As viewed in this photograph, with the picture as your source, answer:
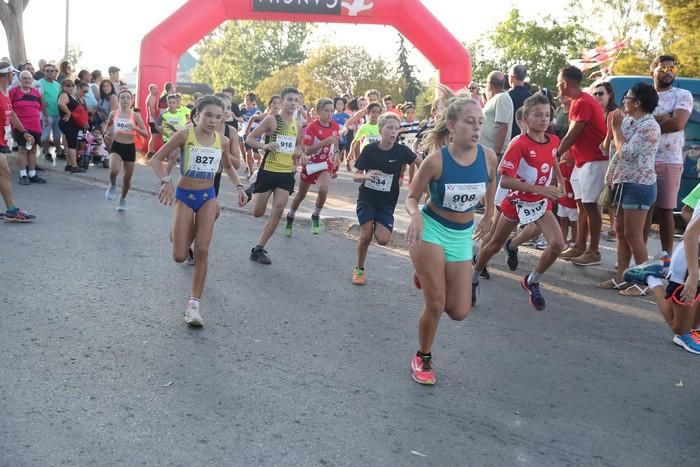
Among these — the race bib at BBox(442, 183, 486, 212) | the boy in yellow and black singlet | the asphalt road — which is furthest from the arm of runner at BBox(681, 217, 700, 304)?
the boy in yellow and black singlet

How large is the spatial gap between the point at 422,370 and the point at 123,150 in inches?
290

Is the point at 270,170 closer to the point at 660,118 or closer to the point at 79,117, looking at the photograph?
the point at 660,118

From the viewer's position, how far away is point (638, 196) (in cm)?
681

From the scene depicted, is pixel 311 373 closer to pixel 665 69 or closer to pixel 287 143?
pixel 287 143

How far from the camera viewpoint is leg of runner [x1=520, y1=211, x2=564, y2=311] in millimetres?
5883

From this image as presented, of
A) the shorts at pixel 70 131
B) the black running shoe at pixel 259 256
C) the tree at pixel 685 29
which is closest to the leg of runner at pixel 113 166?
the black running shoe at pixel 259 256

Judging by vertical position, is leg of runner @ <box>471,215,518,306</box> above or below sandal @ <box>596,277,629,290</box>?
above

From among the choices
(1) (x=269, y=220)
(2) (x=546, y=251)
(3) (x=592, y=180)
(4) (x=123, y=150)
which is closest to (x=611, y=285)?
(3) (x=592, y=180)

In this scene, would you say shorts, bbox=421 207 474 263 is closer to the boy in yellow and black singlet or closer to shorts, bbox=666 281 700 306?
shorts, bbox=666 281 700 306

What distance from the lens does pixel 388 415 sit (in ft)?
12.6

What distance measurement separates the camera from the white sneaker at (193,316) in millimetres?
5133

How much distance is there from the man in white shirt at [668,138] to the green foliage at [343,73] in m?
48.1

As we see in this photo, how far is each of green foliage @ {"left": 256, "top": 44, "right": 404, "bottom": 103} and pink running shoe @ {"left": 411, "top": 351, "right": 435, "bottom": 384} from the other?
168 ft

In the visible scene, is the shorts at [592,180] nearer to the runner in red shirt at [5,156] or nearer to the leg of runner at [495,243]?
the leg of runner at [495,243]
